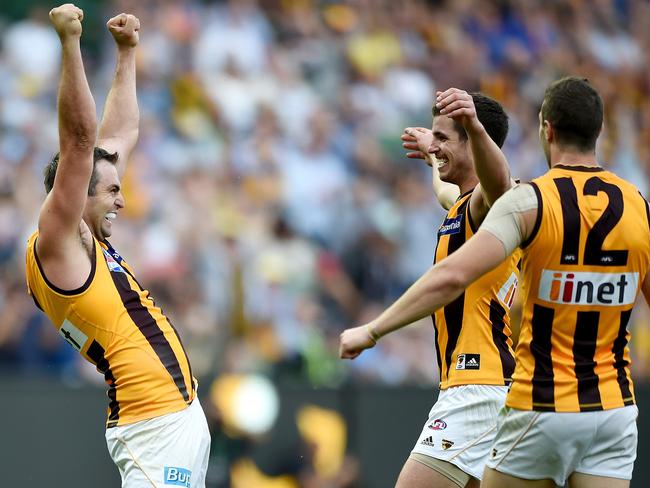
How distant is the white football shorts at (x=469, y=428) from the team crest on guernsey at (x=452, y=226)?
0.84 meters

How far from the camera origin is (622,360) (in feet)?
16.7

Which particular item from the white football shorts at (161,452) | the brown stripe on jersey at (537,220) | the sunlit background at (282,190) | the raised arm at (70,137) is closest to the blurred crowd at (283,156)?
the sunlit background at (282,190)

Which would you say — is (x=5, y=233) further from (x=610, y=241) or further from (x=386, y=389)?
(x=610, y=241)

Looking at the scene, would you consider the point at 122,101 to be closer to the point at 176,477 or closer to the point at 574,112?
Result: the point at 176,477

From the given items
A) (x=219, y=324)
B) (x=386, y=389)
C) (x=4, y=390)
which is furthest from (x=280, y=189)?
(x=4, y=390)

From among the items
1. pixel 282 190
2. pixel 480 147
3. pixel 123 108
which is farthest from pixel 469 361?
pixel 282 190

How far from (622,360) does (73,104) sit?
279 cm

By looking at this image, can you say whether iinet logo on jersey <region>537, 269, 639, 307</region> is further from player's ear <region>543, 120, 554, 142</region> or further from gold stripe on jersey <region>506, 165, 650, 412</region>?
player's ear <region>543, 120, 554, 142</region>

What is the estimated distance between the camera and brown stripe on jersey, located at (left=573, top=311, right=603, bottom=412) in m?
4.93

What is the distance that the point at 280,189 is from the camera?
12633 mm

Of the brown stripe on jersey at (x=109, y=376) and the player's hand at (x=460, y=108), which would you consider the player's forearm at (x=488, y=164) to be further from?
the brown stripe on jersey at (x=109, y=376)

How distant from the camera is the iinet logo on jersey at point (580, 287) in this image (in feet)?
16.1

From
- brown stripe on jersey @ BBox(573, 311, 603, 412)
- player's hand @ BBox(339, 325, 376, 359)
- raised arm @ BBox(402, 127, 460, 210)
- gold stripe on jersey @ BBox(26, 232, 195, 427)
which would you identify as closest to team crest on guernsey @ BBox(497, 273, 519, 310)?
raised arm @ BBox(402, 127, 460, 210)

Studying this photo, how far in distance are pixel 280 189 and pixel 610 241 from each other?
7.93 m
